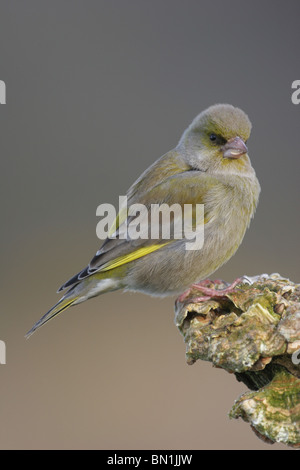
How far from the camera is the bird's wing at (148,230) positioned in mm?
2809

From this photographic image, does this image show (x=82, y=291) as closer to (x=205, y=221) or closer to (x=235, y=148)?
(x=205, y=221)

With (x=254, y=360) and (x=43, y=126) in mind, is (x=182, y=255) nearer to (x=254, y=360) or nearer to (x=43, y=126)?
(x=254, y=360)

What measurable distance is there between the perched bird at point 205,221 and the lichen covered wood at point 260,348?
0.64m

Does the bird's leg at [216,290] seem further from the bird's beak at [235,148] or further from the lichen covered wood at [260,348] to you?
the bird's beak at [235,148]

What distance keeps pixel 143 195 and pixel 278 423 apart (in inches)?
52.3

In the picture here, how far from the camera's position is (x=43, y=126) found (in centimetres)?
493

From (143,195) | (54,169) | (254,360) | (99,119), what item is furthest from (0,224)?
(254,360)

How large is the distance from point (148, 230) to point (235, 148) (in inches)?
19.1

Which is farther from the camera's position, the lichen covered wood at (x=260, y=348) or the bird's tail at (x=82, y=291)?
the bird's tail at (x=82, y=291)

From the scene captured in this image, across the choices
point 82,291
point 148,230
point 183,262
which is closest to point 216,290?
point 183,262

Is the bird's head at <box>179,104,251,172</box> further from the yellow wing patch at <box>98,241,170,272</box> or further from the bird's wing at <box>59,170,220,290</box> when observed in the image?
the yellow wing patch at <box>98,241,170,272</box>

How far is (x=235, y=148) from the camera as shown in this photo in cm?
280

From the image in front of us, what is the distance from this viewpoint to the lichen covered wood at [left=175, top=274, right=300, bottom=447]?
1801mm

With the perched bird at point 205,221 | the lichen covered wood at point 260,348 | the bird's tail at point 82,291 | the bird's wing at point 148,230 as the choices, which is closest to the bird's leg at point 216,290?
the lichen covered wood at point 260,348
